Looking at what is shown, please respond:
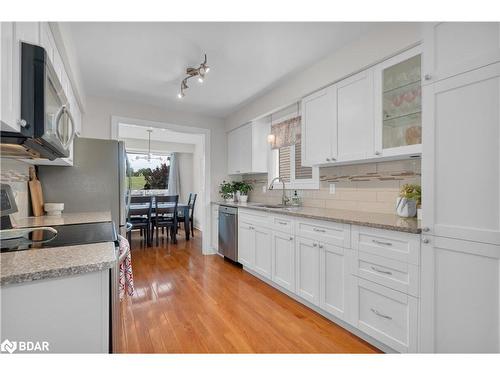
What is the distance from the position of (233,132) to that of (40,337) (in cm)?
372

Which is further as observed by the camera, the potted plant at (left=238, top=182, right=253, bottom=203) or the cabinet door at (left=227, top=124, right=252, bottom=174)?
the potted plant at (left=238, top=182, right=253, bottom=203)

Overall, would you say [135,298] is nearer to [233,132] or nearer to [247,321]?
[247,321]

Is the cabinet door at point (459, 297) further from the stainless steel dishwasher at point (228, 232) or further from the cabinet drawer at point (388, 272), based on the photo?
the stainless steel dishwasher at point (228, 232)

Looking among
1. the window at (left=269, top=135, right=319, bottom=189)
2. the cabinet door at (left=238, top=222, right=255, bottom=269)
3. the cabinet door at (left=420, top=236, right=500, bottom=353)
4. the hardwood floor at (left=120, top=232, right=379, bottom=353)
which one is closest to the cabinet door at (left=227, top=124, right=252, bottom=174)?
the window at (left=269, top=135, right=319, bottom=189)

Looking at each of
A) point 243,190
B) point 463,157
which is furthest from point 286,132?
point 463,157

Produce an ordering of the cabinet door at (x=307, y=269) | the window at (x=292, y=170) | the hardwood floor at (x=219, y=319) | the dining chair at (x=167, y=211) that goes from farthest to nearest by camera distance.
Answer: the dining chair at (x=167, y=211) → the window at (x=292, y=170) → the cabinet door at (x=307, y=269) → the hardwood floor at (x=219, y=319)

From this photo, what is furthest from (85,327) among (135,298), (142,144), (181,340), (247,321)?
(142,144)

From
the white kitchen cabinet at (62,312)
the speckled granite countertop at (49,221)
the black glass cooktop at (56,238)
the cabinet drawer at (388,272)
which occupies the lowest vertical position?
the cabinet drawer at (388,272)

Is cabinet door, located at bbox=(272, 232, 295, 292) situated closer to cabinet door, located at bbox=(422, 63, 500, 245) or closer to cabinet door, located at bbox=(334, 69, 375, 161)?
cabinet door, located at bbox=(334, 69, 375, 161)

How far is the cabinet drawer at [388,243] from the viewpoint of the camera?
4.78 ft

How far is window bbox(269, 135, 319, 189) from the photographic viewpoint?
2995 millimetres

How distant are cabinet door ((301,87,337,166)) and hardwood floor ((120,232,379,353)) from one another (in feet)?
4.77

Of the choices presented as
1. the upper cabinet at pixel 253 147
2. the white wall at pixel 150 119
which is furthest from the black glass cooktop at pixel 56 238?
the upper cabinet at pixel 253 147

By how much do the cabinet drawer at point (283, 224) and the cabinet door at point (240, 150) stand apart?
1285 millimetres
